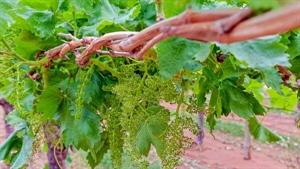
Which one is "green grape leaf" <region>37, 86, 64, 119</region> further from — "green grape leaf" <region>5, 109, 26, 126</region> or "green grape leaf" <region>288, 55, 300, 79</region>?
"green grape leaf" <region>288, 55, 300, 79</region>

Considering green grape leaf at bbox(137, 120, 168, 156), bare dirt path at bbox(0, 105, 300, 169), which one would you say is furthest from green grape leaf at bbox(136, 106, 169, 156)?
bare dirt path at bbox(0, 105, 300, 169)

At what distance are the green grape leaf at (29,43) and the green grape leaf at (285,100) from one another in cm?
57

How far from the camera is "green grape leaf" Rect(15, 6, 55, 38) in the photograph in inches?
23.6

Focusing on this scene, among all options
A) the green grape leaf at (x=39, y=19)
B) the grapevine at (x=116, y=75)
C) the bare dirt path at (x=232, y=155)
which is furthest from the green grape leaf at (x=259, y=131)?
the bare dirt path at (x=232, y=155)

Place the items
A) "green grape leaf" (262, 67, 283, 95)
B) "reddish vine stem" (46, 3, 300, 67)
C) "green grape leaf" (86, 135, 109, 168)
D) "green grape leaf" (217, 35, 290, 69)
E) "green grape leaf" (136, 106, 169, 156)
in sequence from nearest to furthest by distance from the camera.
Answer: "reddish vine stem" (46, 3, 300, 67) → "green grape leaf" (217, 35, 290, 69) → "green grape leaf" (262, 67, 283, 95) → "green grape leaf" (136, 106, 169, 156) → "green grape leaf" (86, 135, 109, 168)

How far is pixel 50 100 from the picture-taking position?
72cm

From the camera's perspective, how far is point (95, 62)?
0.62 metres

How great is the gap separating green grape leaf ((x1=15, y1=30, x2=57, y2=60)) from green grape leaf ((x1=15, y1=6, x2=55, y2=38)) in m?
0.07

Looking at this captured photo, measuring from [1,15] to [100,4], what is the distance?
0.45ft

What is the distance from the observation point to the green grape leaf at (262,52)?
0.96 ft

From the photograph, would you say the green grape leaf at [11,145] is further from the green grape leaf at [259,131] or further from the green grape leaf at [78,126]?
the green grape leaf at [259,131]

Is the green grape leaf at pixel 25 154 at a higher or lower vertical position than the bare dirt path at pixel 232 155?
higher

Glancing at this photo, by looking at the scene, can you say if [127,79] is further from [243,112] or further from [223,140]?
[223,140]

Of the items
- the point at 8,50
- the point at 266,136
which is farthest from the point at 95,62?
the point at 266,136
